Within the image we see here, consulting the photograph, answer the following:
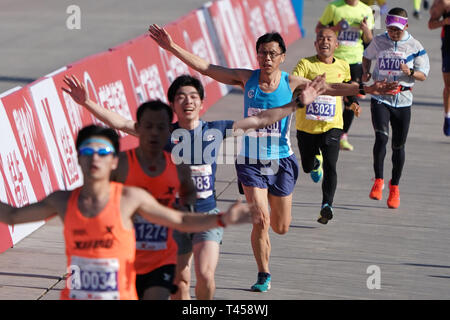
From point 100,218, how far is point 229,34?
49.0 feet

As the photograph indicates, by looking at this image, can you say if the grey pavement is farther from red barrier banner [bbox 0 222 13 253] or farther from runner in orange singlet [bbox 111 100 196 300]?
runner in orange singlet [bbox 111 100 196 300]

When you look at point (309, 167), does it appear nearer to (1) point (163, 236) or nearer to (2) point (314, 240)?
(2) point (314, 240)

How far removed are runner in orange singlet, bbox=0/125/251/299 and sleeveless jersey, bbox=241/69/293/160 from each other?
320cm

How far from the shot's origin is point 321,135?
11.3 metres

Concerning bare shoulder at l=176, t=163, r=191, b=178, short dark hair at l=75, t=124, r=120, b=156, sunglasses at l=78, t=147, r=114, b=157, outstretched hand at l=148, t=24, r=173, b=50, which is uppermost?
short dark hair at l=75, t=124, r=120, b=156

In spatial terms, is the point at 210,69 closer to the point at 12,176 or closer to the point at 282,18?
the point at 12,176

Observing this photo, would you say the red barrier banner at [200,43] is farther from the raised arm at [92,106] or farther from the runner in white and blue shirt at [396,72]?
the raised arm at [92,106]

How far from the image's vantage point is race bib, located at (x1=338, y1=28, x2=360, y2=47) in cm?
1506

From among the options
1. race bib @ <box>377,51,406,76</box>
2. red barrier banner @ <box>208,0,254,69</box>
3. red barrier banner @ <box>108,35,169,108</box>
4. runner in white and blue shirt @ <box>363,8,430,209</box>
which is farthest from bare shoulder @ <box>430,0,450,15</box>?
red barrier banner @ <box>208,0,254,69</box>

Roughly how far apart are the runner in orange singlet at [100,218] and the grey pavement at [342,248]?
307 centimetres

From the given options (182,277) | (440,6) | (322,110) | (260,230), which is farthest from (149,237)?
(440,6)

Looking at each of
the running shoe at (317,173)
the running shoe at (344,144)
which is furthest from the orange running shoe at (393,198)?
the running shoe at (344,144)

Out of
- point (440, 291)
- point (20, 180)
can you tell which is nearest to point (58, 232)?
point (20, 180)
